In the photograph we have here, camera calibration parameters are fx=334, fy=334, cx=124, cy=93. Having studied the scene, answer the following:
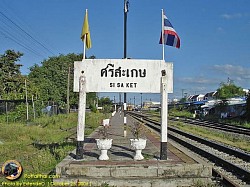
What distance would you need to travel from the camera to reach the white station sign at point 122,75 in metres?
9.55

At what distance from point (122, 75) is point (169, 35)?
1913mm

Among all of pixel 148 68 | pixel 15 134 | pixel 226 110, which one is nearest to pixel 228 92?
pixel 226 110

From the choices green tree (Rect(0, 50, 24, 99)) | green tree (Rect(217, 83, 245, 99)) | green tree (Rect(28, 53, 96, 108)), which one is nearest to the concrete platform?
→ green tree (Rect(0, 50, 24, 99))

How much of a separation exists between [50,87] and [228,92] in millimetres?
48160

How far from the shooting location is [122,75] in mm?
9547

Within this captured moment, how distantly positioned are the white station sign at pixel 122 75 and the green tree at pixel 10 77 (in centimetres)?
3657

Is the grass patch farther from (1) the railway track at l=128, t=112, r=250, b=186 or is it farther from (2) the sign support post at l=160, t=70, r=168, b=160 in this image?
(1) the railway track at l=128, t=112, r=250, b=186

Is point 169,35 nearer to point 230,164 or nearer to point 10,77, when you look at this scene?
point 230,164

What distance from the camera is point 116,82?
9547 millimetres

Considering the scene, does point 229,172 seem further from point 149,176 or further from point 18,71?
point 18,71

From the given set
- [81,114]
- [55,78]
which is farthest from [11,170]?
[55,78]

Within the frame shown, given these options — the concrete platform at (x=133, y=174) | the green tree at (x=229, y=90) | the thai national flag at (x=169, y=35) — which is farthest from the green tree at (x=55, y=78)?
the concrete platform at (x=133, y=174)

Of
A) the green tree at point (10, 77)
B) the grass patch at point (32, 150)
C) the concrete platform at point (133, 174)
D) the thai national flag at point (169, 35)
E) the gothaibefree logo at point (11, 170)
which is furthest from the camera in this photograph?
the green tree at point (10, 77)

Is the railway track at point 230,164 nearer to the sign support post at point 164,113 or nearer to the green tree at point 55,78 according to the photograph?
the sign support post at point 164,113
